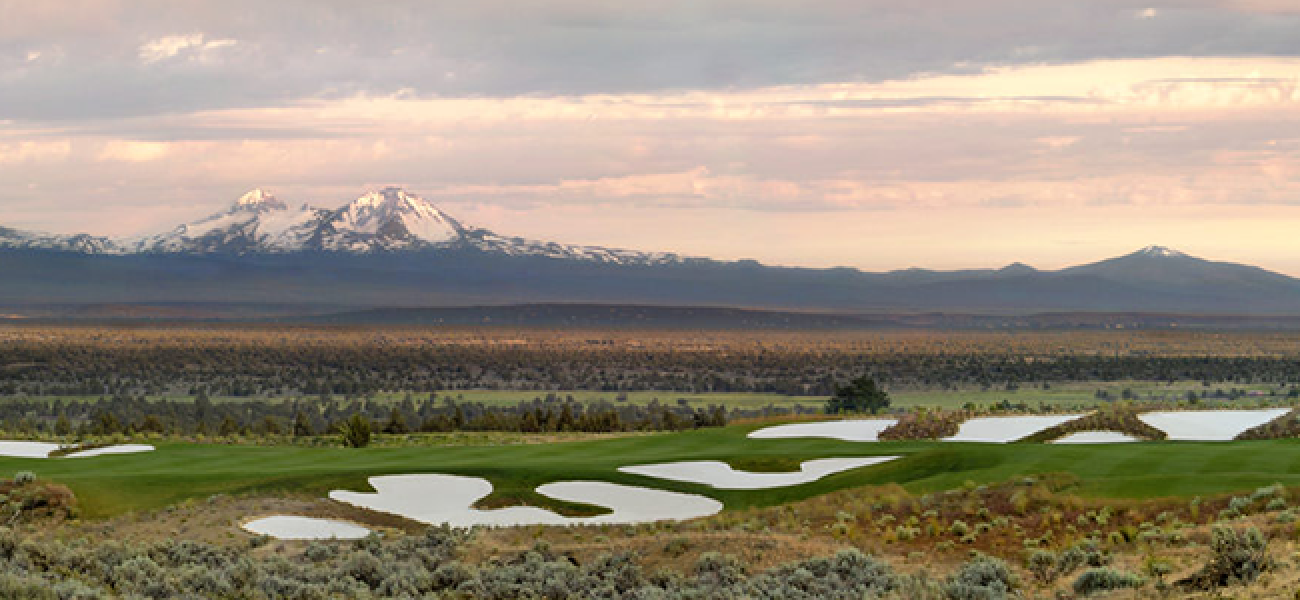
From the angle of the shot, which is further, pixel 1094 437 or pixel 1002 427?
pixel 1002 427

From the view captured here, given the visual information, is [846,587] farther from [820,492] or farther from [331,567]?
[820,492]

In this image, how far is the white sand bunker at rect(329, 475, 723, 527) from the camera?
27562 mm

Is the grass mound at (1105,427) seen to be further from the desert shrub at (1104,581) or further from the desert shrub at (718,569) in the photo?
Answer: the desert shrub at (1104,581)

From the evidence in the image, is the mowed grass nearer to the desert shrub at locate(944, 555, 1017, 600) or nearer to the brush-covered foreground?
the brush-covered foreground

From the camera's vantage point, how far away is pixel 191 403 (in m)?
81.9

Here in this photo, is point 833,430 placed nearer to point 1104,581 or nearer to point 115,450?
point 115,450

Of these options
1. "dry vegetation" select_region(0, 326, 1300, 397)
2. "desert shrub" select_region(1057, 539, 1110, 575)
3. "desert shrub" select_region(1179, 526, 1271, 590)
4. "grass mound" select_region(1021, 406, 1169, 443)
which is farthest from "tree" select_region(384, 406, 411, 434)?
"desert shrub" select_region(1179, 526, 1271, 590)

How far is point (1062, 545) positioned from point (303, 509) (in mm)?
14448

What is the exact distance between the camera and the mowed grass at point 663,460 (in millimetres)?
26312

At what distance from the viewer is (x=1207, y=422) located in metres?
41.1

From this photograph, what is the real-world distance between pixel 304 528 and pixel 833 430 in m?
20.4

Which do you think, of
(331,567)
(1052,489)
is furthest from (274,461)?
(1052,489)

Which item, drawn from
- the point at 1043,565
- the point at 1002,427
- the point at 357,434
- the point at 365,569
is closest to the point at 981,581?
the point at 1043,565

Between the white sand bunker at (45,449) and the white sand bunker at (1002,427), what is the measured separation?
75.5 ft
